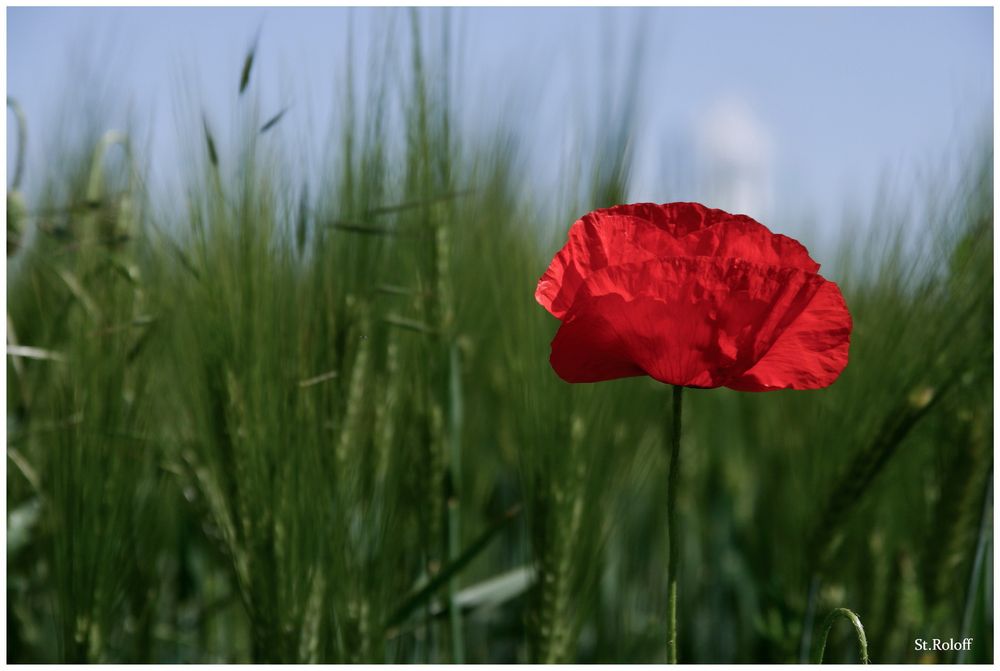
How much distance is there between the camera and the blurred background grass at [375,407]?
0.68 m

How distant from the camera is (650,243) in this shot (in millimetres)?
407

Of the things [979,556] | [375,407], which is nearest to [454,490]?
[375,407]

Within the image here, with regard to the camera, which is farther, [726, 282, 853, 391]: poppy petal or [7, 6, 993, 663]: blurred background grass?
[7, 6, 993, 663]: blurred background grass

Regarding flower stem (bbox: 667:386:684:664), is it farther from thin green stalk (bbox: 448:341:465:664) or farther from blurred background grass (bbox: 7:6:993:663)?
thin green stalk (bbox: 448:341:465:664)

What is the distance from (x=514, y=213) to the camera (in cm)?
93

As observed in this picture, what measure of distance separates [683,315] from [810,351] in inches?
2.6

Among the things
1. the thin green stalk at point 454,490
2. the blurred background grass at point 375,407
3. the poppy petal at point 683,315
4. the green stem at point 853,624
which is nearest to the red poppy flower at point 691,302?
the poppy petal at point 683,315

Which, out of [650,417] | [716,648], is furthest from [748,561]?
[650,417]

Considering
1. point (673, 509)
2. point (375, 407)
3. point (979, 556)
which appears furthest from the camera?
point (375, 407)

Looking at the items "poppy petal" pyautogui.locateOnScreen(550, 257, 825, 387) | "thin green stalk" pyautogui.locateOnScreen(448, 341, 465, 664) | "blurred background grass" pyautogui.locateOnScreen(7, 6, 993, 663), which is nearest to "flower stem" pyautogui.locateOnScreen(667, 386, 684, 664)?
"poppy petal" pyautogui.locateOnScreen(550, 257, 825, 387)

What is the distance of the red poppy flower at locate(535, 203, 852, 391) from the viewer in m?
0.40

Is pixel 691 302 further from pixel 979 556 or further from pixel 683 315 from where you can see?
pixel 979 556

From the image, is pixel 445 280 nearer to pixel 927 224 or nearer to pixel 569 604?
pixel 569 604

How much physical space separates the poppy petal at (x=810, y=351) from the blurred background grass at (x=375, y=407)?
257 millimetres
